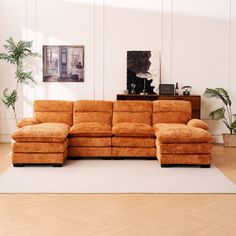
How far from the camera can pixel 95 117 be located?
24.7 feet

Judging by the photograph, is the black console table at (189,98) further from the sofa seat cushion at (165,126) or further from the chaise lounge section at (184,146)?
the chaise lounge section at (184,146)

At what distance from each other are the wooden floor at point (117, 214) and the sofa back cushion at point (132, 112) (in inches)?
115

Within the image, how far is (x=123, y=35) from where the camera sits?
29.0 feet

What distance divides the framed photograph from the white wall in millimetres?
119

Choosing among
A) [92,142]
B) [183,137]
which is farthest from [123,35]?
[183,137]

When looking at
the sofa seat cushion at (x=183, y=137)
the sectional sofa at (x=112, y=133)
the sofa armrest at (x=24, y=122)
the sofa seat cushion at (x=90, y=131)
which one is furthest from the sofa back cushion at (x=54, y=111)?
the sofa seat cushion at (x=183, y=137)

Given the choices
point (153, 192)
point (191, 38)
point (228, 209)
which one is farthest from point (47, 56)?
point (228, 209)

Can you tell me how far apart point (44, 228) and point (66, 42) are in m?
5.84

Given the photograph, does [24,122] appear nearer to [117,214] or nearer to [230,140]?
[117,214]

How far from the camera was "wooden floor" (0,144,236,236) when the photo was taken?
3543 millimetres

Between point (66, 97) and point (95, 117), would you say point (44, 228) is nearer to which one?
point (95, 117)

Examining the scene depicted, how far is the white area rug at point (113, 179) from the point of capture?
4973mm

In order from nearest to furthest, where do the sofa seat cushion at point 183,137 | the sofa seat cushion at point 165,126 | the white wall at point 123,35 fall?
the sofa seat cushion at point 183,137
the sofa seat cushion at point 165,126
the white wall at point 123,35

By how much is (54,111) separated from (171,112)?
2.10 meters
